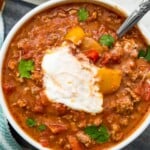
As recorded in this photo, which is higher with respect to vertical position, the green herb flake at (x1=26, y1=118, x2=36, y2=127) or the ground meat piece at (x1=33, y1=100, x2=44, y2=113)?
the ground meat piece at (x1=33, y1=100, x2=44, y2=113)

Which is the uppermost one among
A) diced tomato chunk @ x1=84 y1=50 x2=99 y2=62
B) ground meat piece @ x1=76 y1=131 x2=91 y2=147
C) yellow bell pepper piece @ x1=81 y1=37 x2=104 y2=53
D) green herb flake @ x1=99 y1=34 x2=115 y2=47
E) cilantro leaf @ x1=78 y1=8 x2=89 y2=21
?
cilantro leaf @ x1=78 y1=8 x2=89 y2=21

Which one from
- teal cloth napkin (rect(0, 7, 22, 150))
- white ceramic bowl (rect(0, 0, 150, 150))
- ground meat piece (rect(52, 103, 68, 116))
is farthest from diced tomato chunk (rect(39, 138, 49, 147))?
teal cloth napkin (rect(0, 7, 22, 150))

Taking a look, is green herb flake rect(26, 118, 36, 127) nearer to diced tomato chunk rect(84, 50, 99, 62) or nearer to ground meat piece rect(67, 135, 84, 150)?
ground meat piece rect(67, 135, 84, 150)

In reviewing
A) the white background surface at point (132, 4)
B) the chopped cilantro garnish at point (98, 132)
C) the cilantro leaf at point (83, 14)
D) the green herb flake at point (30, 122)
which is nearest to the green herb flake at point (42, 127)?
the green herb flake at point (30, 122)

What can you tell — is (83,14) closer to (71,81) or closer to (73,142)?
(71,81)

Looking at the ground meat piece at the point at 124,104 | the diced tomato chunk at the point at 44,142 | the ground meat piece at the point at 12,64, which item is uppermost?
the ground meat piece at the point at 12,64

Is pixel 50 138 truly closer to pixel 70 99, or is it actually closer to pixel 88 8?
pixel 70 99

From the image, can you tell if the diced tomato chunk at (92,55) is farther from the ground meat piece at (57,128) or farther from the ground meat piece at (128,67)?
the ground meat piece at (57,128)
